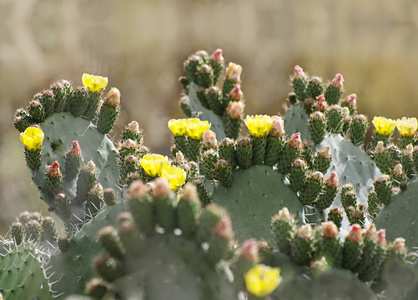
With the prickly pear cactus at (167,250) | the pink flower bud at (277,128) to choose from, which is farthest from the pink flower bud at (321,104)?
the prickly pear cactus at (167,250)

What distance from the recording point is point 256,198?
1.78 m

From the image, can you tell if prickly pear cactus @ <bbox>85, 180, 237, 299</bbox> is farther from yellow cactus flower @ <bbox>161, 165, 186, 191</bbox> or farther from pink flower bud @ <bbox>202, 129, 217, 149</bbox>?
pink flower bud @ <bbox>202, 129, 217, 149</bbox>

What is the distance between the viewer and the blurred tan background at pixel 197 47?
5707 millimetres

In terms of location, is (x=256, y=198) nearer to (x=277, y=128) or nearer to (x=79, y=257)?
(x=277, y=128)

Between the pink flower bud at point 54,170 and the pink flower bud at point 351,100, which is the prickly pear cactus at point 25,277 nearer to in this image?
the pink flower bud at point 54,170

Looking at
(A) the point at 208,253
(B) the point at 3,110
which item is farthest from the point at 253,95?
(A) the point at 208,253

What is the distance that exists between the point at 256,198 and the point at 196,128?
0.39 m

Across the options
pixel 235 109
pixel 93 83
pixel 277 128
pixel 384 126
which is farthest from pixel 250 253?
pixel 384 126

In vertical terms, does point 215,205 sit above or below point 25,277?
above

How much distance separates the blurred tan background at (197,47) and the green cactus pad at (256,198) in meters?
3.69

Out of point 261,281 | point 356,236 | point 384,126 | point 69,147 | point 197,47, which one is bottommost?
point 197,47

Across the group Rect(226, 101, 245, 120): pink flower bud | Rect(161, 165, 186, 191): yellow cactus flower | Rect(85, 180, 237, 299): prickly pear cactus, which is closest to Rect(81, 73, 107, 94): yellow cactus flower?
Rect(226, 101, 245, 120): pink flower bud

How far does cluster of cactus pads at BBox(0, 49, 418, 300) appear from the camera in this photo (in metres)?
1.10

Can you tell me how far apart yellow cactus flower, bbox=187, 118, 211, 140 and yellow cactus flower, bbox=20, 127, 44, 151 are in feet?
1.73
